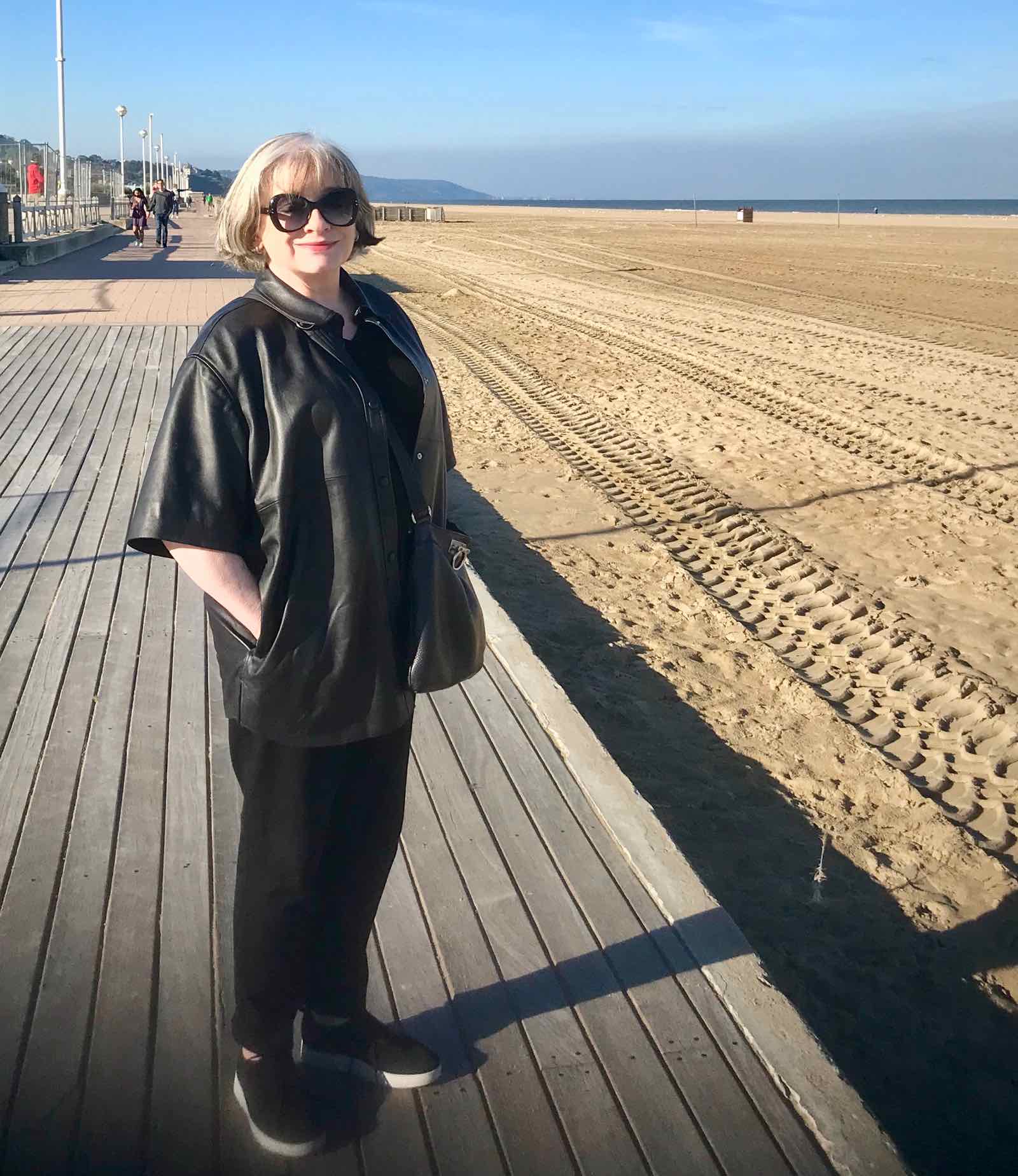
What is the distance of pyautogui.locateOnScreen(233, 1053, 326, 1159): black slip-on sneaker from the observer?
6.38ft

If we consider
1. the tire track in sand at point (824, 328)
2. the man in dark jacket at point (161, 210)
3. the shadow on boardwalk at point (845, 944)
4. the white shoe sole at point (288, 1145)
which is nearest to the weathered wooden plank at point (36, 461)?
the shadow on boardwalk at point (845, 944)

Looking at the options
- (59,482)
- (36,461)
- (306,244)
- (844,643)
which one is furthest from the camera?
(36,461)

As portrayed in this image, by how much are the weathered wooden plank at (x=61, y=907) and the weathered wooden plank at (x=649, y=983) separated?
1075mm

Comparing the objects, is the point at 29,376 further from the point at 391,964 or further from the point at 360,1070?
the point at 360,1070

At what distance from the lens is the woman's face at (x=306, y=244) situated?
5.86ft

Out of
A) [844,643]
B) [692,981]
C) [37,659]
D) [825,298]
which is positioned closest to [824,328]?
[825,298]

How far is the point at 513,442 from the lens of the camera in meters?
9.24

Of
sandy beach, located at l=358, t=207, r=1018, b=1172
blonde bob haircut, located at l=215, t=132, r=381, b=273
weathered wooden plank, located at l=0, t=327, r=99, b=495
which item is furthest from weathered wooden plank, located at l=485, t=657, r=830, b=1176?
weathered wooden plank, located at l=0, t=327, r=99, b=495

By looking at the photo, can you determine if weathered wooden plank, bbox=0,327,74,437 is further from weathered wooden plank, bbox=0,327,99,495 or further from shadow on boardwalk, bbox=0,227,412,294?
shadow on boardwalk, bbox=0,227,412,294

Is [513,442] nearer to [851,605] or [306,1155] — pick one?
[851,605]

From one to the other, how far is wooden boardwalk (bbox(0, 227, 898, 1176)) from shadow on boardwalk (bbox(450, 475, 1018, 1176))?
2.12 ft

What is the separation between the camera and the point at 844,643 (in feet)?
→ 17.9

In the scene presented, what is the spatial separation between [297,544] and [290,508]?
0.06 m

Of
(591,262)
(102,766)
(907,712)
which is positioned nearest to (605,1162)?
(102,766)
